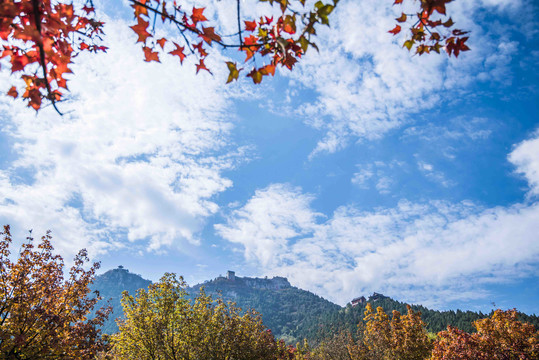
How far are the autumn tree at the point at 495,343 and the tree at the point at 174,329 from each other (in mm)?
9612

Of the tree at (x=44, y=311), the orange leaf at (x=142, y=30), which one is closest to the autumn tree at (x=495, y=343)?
the tree at (x=44, y=311)

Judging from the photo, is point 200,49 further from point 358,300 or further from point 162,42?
point 358,300

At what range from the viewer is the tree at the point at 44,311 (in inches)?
283

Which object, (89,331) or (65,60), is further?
(89,331)

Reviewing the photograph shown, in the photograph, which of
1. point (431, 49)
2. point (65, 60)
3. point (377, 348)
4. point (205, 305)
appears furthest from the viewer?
point (377, 348)

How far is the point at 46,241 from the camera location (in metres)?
9.16

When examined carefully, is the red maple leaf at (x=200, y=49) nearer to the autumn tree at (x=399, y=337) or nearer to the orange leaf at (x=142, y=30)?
the orange leaf at (x=142, y=30)

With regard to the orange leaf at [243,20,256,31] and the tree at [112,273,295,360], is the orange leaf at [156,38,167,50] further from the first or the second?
the tree at [112,273,295,360]

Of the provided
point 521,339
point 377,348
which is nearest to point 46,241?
point 377,348

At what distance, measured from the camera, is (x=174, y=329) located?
461 inches

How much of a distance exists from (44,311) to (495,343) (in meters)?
19.3

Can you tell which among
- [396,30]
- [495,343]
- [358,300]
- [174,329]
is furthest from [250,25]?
[358,300]

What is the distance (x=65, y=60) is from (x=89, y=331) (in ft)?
30.6

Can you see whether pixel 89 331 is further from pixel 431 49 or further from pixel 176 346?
pixel 431 49
